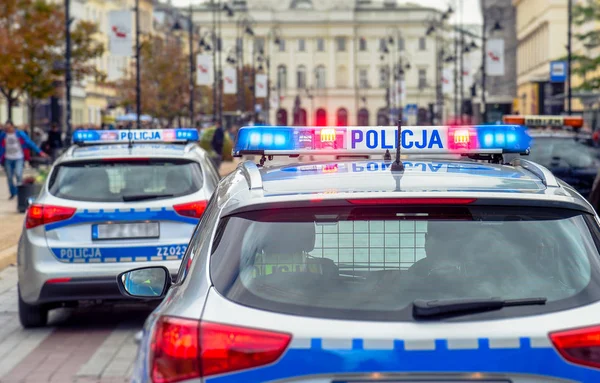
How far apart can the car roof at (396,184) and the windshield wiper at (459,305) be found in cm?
37

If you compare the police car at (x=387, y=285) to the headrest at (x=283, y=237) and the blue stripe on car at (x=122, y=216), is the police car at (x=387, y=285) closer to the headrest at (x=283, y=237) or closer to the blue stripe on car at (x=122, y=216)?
the headrest at (x=283, y=237)

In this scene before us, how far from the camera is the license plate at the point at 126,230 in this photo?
977cm

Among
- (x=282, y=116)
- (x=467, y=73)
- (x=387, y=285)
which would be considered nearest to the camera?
(x=387, y=285)

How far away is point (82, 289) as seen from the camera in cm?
963

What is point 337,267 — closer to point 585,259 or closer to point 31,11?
point 585,259

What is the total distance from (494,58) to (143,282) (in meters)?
45.7

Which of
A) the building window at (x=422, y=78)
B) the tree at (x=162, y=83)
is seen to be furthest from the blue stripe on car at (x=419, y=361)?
the building window at (x=422, y=78)

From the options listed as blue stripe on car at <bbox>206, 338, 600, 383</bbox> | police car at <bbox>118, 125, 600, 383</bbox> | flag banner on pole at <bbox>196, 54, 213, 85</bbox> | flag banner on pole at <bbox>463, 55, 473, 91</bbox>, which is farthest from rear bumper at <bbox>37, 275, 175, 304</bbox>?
flag banner on pole at <bbox>463, 55, 473, 91</bbox>

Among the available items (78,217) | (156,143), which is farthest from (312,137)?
(156,143)

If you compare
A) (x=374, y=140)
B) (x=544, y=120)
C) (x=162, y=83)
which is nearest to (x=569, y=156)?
Answer: (x=544, y=120)

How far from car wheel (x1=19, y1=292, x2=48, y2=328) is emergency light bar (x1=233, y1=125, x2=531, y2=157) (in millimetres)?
5159

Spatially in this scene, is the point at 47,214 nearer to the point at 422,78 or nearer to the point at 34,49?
the point at 34,49

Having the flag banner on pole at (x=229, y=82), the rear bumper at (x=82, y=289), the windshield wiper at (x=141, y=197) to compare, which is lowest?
the rear bumper at (x=82, y=289)

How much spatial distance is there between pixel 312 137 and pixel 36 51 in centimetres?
4380
